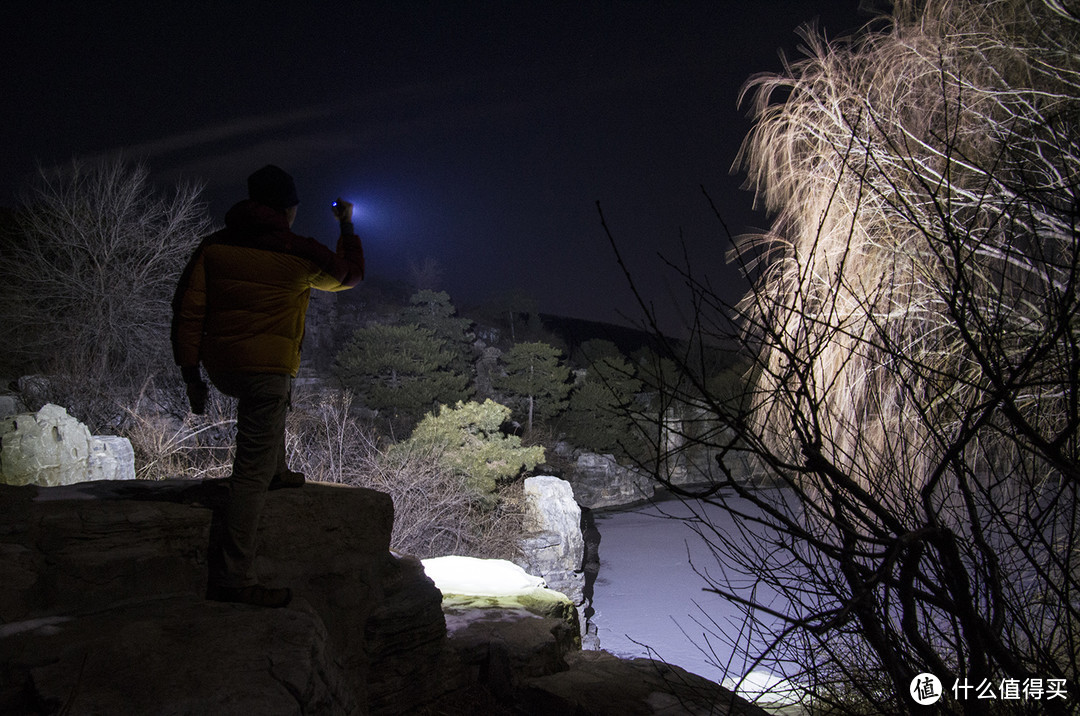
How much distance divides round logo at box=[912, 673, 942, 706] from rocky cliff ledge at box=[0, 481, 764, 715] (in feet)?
1.63

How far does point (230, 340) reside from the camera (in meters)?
2.45

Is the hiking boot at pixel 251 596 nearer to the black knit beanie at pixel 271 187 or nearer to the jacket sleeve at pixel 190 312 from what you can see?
the jacket sleeve at pixel 190 312

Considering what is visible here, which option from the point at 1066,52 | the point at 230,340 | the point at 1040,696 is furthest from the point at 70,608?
the point at 1066,52

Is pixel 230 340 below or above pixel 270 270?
below

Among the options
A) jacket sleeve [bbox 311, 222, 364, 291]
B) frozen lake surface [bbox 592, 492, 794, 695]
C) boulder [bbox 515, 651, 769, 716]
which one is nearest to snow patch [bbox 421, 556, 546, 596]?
boulder [bbox 515, 651, 769, 716]

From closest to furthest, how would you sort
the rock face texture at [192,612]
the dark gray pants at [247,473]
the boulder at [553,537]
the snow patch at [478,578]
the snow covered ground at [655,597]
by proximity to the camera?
the rock face texture at [192,612] < the dark gray pants at [247,473] < the snow patch at [478,578] < the snow covered ground at [655,597] < the boulder at [553,537]

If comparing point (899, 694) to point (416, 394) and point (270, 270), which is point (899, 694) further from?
point (416, 394)

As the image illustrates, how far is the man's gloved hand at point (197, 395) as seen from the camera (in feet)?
8.39

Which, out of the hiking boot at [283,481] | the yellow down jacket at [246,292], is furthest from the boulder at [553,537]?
the yellow down jacket at [246,292]

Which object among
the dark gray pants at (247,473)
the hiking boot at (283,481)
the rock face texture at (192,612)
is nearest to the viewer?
the rock face texture at (192,612)

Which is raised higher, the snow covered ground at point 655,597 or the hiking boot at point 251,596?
the hiking boot at point 251,596

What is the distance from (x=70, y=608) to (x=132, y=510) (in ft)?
1.39

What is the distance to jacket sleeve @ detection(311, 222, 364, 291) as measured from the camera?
103 inches

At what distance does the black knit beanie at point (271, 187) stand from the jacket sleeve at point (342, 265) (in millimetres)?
281
